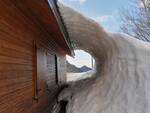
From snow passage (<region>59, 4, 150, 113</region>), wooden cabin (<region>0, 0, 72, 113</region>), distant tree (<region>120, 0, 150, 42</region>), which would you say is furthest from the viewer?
distant tree (<region>120, 0, 150, 42</region>)

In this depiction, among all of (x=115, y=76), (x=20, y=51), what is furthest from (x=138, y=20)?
(x=20, y=51)

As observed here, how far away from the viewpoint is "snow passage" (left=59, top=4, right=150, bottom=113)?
22.8 ft

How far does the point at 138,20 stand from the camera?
76.0 ft

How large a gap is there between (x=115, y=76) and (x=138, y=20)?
16043mm

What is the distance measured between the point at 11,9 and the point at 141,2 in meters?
20.9

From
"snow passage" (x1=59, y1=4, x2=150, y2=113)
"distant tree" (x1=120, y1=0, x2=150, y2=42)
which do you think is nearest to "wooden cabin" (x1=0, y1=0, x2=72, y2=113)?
"snow passage" (x1=59, y1=4, x2=150, y2=113)

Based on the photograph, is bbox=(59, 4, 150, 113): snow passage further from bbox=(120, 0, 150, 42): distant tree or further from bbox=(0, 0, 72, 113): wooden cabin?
bbox=(120, 0, 150, 42): distant tree

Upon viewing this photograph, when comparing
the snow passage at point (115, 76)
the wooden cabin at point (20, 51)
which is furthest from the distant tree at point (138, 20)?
the wooden cabin at point (20, 51)

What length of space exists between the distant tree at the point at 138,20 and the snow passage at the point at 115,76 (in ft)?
47.7

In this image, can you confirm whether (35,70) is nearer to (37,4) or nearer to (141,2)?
(37,4)

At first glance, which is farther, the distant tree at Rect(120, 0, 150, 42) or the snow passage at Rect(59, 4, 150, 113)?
the distant tree at Rect(120, 0, 150, 42)

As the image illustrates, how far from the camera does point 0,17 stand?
3.33 meters

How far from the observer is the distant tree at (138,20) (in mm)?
22672

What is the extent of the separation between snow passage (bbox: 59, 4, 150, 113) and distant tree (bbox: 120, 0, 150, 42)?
14.5 metres
